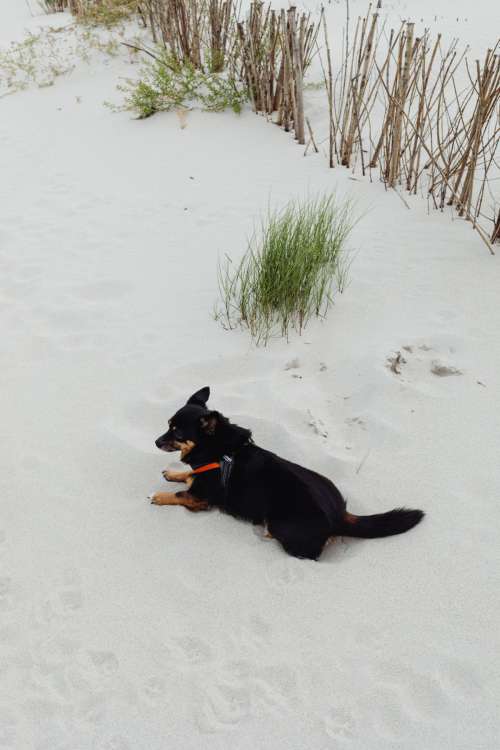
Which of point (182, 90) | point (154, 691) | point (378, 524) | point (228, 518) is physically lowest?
point (154, 691)

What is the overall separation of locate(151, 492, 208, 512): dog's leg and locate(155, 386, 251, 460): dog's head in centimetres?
20

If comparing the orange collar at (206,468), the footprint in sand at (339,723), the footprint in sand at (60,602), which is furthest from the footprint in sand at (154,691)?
the orange collar at (206,468)

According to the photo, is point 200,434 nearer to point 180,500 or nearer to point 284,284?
point 180,500

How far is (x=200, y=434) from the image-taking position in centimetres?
209

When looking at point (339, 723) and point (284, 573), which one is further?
point (284, 573)

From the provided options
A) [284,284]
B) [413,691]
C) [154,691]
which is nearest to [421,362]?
[284,284]

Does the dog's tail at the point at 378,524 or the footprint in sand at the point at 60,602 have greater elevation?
the dog's tail at the point at 378,524

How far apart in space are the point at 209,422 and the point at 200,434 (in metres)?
0.07

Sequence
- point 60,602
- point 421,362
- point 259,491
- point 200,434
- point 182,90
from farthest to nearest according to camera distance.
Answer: point 182,90 → point 421,362 → point 200,434 → point 259,491 → point 60,602

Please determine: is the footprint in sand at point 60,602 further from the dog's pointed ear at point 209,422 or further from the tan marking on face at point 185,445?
the dog's pointed ear at point 209,422

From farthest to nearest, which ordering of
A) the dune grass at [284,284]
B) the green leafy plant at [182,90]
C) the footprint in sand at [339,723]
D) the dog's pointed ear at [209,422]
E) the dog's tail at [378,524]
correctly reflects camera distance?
the green leafy plant at [182,90]
the dune grass at [284,284]
the dog's pointed ear at [209,422]
the dog's tail at [378,524]
the footprint in sand at [339,723]

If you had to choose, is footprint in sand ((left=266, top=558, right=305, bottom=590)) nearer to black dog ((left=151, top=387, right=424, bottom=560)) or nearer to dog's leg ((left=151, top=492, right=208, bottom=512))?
black dog ((left=151, top=387, right=424, bottom=560))

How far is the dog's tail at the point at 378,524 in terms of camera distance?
75.8 inches

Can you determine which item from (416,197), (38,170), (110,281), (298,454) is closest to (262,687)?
(298,454)
